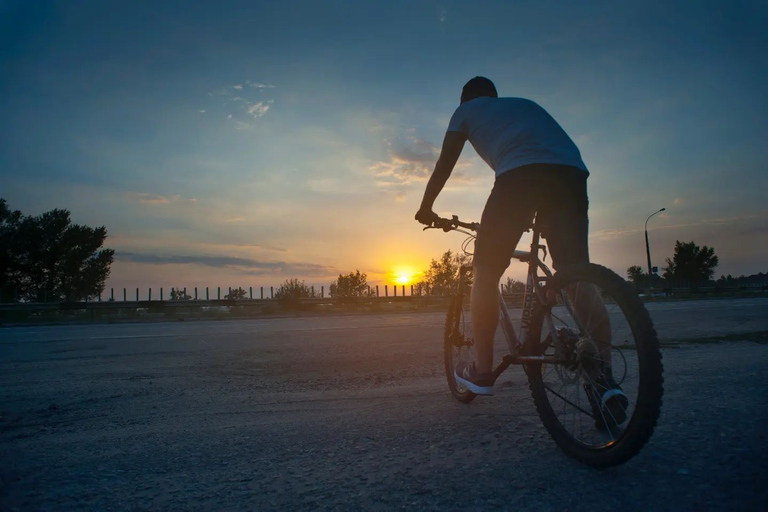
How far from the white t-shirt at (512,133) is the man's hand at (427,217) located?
74 centimetres

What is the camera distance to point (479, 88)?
2.96m

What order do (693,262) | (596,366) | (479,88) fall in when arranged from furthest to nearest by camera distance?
(693,262) → (479,88) → (596,366)

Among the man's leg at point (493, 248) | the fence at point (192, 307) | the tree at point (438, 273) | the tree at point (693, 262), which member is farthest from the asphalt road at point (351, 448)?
the tree at point (693, 262)

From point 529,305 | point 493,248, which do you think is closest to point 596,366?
point 529,305

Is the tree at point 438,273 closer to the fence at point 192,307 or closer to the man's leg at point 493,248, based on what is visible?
the fence at point 192,307

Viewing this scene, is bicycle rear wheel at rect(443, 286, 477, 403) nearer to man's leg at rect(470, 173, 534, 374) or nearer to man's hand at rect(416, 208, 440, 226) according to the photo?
man's hand at rect(416, 208, 440, 226)

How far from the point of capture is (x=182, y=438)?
2.61 meters

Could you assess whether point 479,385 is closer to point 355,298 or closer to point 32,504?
point 32,504

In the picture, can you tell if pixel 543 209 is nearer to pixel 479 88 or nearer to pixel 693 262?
pixel 479 88

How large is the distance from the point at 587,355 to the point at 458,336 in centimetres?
A: 160

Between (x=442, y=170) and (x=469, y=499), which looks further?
(x=442, y=170)

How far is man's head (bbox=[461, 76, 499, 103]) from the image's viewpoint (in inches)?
116

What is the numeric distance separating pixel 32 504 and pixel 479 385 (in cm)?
208

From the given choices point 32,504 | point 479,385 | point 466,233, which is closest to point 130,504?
point 32,504
